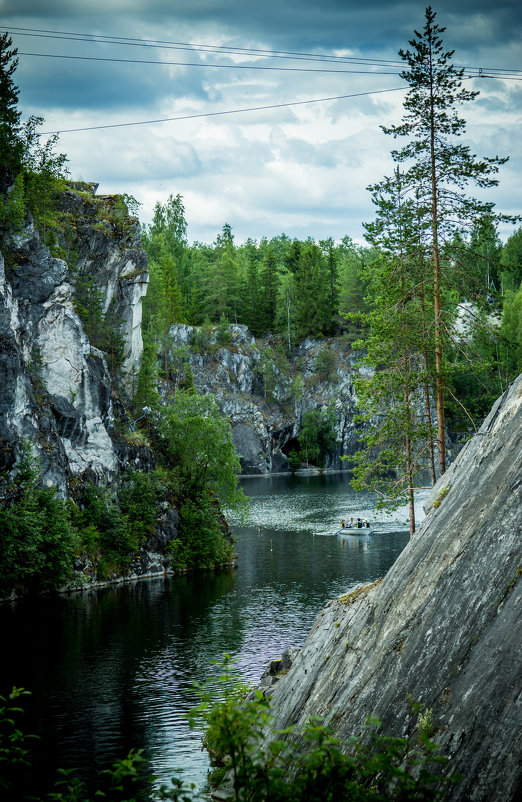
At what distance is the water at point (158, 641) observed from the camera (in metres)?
21.7

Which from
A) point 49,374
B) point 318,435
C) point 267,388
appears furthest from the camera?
point 267,388

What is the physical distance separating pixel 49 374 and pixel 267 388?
244ft

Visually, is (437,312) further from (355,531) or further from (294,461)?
(294,461)

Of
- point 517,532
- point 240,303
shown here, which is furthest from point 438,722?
point 240,303

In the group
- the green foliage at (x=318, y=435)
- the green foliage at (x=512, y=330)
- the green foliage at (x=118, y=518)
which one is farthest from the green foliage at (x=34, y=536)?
the green foliage at (x=318, y=435)

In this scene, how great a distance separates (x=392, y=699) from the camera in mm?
10359

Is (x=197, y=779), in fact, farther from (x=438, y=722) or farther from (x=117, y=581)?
(x=117, y=581)

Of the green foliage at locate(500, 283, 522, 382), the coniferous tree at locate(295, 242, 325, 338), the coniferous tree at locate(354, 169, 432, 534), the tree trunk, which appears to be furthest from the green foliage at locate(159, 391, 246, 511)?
the coniferous tree at locate(295, 242, 325, 338)

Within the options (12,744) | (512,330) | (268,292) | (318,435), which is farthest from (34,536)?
(268,292)

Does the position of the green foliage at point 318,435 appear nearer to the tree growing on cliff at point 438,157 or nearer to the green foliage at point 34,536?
the green foliage at point 34,536

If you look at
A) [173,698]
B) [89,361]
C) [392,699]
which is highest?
[89,361]

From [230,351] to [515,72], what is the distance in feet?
330

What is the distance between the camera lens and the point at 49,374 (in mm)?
49750

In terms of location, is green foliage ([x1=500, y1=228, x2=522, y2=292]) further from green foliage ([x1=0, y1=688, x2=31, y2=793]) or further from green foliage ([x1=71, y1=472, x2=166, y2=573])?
green foliage ([x1=0, y1=688, x2=31, y2=793])
